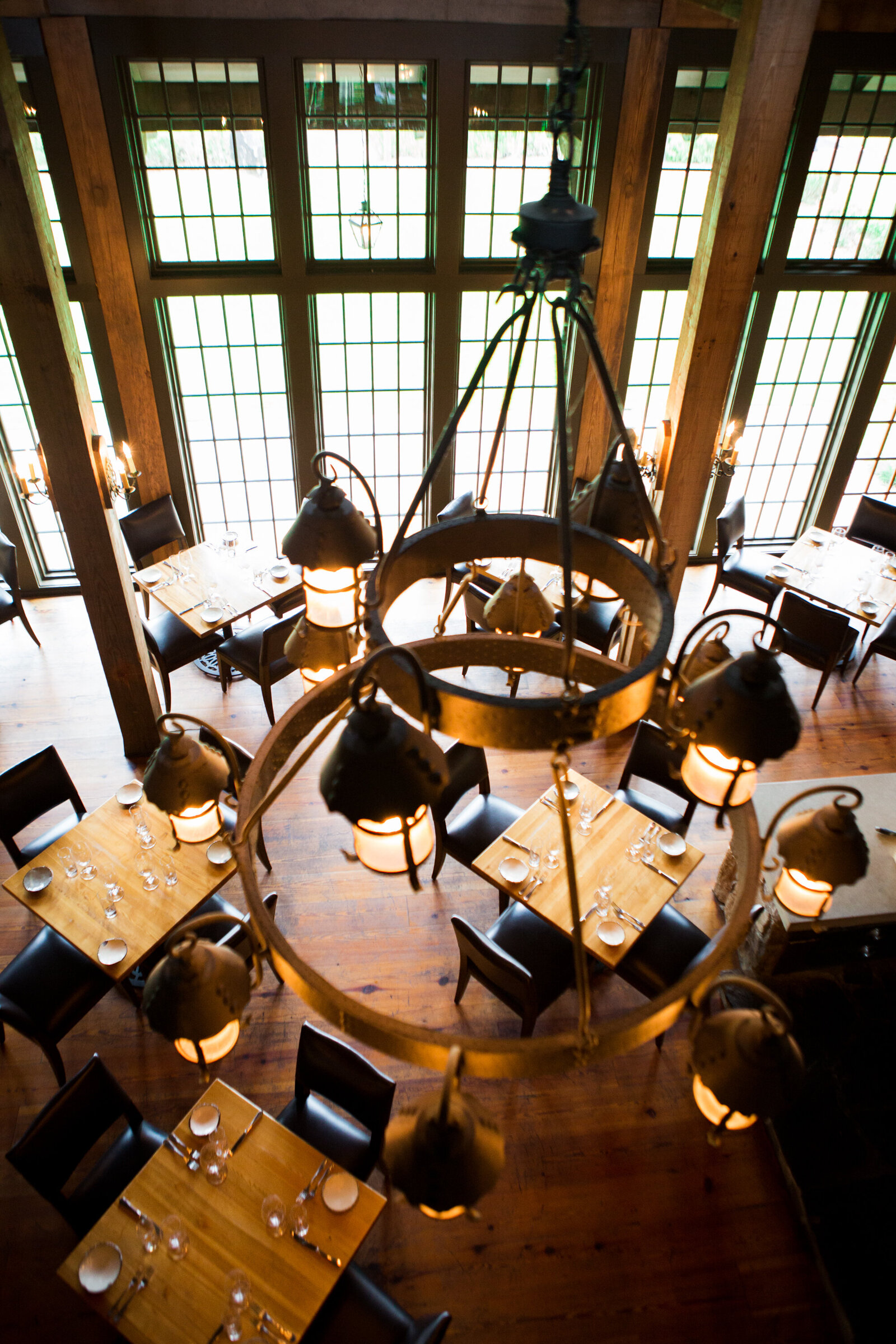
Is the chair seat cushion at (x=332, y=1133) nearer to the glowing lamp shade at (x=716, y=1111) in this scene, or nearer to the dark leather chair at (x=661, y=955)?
the dark leather chair at (x=661, y=955)

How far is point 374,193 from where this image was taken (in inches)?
251

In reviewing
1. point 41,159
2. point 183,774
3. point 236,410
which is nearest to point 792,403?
point 236,410

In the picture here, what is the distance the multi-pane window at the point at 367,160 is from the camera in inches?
233

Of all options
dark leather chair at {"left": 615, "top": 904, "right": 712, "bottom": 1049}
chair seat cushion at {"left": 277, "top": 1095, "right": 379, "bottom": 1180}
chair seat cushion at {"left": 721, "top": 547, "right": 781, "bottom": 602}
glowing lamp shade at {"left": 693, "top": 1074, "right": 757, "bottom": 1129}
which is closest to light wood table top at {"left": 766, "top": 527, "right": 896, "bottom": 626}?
chair seat cushion at {"left": 721, "top": 547, "right": 781, "bottom": 602}

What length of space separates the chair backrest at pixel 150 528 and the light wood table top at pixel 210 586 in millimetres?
190

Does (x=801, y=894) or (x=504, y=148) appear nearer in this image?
Answer: (x=801, y=894)

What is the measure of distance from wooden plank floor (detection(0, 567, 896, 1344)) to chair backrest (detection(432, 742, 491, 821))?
2.20 feet

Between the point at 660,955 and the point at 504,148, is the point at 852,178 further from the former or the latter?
the point at 660,955

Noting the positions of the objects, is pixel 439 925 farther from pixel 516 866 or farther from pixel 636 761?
pixel 636 761

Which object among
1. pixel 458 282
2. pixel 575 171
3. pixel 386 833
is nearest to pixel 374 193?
pixel 458 282

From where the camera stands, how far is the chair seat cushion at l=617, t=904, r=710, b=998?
4488 mm

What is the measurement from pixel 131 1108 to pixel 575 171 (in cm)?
714

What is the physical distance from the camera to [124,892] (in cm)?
451

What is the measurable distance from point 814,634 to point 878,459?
3.06 meters
